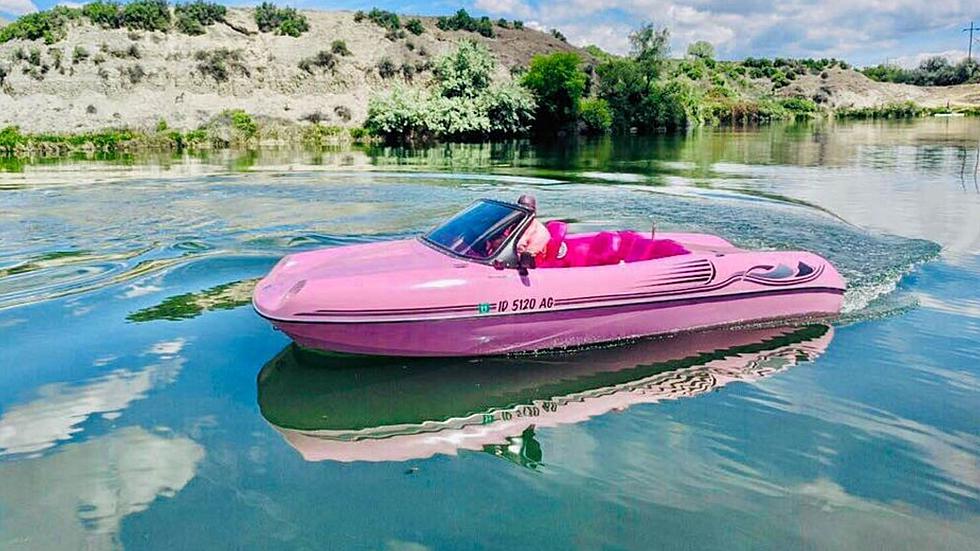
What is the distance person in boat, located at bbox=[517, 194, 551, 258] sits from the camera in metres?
6.75

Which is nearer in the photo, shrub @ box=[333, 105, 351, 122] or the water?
the water

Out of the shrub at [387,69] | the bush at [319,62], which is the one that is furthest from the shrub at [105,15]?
the shrub at [387,69]

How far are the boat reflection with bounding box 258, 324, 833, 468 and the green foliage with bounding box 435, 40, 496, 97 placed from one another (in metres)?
43.5

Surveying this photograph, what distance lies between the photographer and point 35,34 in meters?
53.9

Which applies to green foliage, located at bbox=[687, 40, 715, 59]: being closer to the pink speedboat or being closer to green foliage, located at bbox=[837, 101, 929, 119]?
green foliage, located at bbox=[837, 101, 929, 119]

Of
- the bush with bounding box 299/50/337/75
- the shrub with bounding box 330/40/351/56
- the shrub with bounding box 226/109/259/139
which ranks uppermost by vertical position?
Result: the shrub with bounding box 330/40/351/56

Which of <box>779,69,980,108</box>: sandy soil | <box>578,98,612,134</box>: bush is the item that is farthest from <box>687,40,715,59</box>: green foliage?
<box>578,98,612,134</box>: bush

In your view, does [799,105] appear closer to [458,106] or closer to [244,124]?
[458,106]

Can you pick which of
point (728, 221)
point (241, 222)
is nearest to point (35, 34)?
point (241, 222)

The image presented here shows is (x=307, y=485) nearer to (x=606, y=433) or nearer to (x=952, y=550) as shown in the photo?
(x=606, y=433)

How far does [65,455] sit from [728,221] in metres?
12.1

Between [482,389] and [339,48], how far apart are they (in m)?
60.4

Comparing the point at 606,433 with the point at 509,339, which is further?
the point at 509,339

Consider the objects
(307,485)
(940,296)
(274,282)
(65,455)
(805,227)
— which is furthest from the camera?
(805,227)
